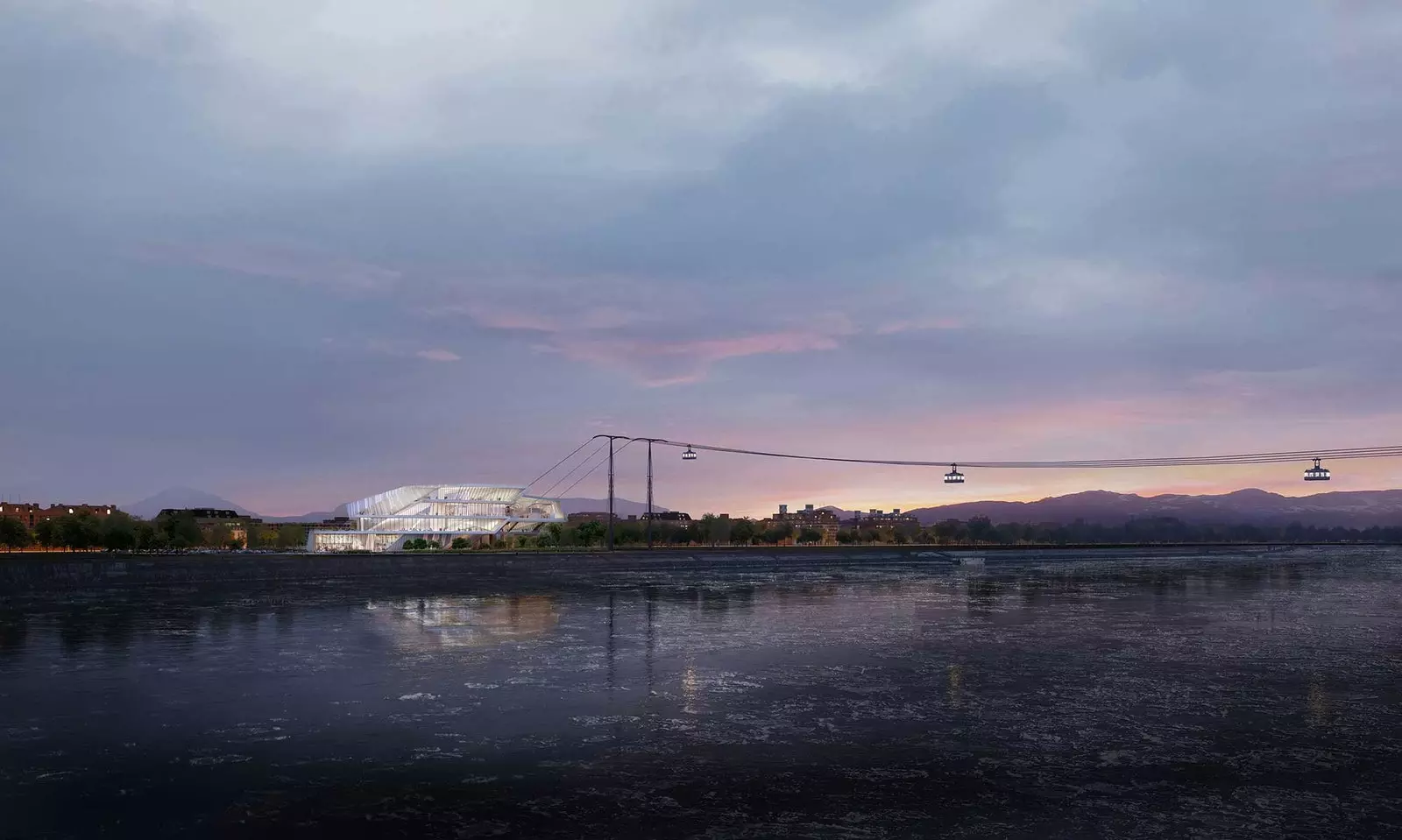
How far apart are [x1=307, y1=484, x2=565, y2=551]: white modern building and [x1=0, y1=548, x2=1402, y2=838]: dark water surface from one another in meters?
147

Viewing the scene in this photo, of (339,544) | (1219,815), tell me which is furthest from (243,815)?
(339,544)

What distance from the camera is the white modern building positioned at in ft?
554

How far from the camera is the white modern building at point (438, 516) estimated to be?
168750 millimetres

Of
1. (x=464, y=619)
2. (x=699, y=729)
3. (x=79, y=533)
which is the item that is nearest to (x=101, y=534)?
(x=79, y=533)

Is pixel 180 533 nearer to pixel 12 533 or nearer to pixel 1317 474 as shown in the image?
pixel 12 533

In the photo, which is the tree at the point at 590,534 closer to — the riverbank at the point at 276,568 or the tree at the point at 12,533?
the riverbank at the point at 276,568

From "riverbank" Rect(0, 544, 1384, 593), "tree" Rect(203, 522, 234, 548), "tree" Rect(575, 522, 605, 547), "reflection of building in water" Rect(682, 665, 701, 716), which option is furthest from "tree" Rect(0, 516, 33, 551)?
Result: "reflection of building in water" Rect(682, 665, 701, 716)

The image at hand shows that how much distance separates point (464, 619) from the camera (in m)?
28.6

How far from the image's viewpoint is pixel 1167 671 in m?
17.6

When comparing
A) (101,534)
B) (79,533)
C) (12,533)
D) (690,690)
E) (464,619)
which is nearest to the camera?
(690,690)

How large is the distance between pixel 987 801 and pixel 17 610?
3405 centimetres

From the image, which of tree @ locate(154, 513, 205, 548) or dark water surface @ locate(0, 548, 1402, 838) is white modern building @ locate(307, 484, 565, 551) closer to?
tree @ locate(154, 513, 205, 548)

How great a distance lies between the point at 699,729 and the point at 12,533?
13437cm

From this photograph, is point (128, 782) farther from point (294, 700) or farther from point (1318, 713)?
point (1318, 713)
